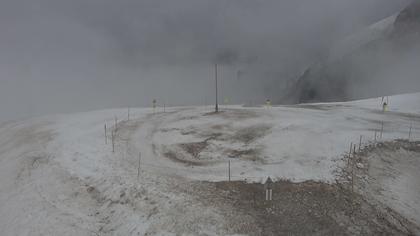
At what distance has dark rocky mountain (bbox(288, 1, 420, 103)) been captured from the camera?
246ft

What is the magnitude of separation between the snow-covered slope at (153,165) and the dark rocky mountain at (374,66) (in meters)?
59.8

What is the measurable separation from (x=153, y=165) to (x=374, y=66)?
87738mm

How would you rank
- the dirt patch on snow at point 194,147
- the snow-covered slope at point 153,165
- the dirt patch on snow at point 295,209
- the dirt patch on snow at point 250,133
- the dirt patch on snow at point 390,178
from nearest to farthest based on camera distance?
1. the dirt patch on snow at point 295,209
2. the dirt patch on snow at point 390,178
3. the snow-covered slope at point 153,165
4. the dirt patch on snow at point 194,147
5. the dirt patch on snow at point 250,133

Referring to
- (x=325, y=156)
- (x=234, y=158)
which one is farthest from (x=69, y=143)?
(x=325, y=156)

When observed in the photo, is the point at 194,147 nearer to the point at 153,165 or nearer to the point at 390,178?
the point at 153,165

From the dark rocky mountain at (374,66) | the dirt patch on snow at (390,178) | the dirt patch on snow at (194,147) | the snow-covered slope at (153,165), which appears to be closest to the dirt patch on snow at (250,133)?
the snow-covered slope at (153,165)

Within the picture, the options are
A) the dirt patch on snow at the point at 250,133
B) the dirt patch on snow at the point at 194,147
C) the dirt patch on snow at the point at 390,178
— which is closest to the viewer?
the dirt patch on snow at the point at 390,178

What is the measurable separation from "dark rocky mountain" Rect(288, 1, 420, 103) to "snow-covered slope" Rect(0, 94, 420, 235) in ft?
196

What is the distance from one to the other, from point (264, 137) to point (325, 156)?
4.61 meters

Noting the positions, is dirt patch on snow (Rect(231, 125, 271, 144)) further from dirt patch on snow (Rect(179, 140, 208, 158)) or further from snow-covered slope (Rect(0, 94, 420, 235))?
dirt patch on snow (Rect(179, 140, 208, 158))

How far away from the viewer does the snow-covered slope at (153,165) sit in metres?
10.3

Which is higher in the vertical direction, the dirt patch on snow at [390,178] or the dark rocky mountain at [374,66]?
the dark rocky mountain at [374,66]

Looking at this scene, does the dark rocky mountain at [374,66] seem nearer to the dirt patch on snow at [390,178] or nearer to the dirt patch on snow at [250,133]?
the dirt patch on snow at [250,133]

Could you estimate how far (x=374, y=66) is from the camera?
83562 millimetres
